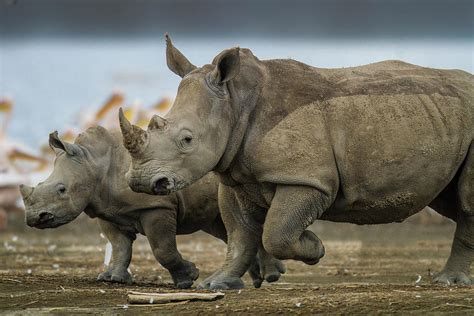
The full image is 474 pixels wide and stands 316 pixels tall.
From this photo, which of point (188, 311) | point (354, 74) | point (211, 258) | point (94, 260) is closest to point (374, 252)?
point (211, 258)

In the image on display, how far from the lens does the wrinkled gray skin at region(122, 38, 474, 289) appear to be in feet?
34.7

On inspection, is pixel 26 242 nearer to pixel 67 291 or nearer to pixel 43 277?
pixel 43 277

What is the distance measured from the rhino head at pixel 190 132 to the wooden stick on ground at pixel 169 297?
2.51 ft

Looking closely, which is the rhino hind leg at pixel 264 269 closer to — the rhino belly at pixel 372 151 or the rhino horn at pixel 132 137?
the rhino belly at pixel 372 151

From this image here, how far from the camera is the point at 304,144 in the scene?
10727 mm

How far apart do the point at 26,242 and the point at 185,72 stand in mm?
9031

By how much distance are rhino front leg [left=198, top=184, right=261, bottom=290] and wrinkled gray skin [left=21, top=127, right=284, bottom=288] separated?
36.0 inches

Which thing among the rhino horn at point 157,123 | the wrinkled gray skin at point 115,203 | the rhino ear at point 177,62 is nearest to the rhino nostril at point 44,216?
the wrinkled gray skin at point 115,203

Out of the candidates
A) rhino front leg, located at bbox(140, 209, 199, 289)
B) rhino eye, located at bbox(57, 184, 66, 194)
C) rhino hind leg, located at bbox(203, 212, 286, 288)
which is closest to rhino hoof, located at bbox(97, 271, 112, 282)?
rhino front leg, located at bbox(140, 209, 199, 289)

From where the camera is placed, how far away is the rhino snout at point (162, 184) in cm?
1030

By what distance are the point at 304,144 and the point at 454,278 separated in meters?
1.99

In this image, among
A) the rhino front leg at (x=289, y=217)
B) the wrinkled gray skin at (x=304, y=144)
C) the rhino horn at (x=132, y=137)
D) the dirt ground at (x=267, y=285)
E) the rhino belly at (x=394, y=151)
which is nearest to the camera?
the dirt ground at (x=267, y=285)

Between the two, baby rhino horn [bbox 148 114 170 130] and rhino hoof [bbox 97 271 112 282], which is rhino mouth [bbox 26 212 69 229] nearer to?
rhino hoof [bbox 97 271 112 282]

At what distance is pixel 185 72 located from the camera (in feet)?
A: 36.8
